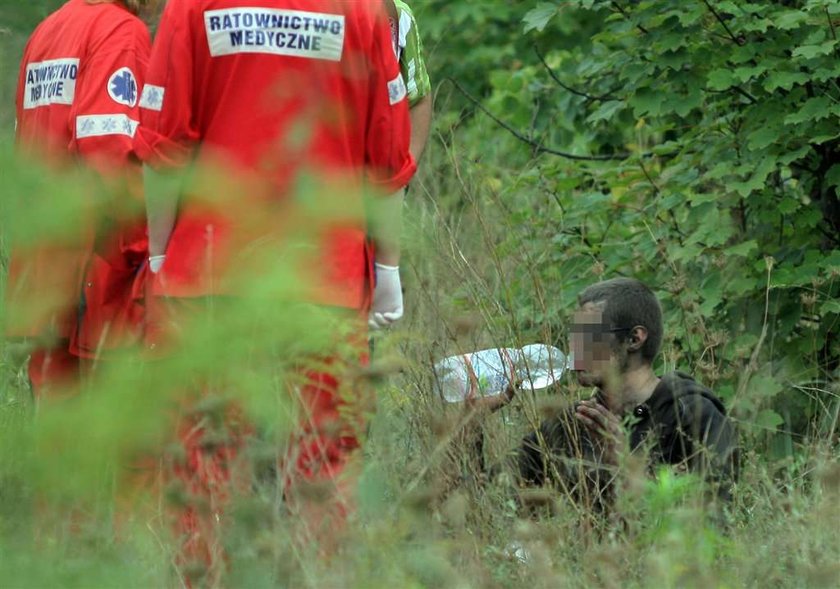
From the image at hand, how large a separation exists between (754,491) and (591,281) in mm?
2069

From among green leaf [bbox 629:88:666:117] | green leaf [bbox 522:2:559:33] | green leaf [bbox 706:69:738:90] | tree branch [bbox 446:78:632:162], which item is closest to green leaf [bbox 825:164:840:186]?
green leaf [bbox 706:69:738:90]

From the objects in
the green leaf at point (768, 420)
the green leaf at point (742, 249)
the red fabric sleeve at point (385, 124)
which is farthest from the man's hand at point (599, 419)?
the green leaf at point (742, 249)

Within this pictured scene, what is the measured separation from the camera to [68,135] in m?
4.31

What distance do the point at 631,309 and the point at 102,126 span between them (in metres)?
1.53

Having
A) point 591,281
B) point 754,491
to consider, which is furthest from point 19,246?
point 591,281

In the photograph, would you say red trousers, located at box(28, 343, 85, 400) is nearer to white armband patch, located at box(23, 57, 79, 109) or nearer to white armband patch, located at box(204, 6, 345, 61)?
white armband patch, located at box(23, 57, 79, 109)

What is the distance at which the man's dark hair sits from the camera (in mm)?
4508

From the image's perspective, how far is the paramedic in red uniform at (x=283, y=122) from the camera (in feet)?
11.4

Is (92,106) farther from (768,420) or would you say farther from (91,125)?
(768,420)

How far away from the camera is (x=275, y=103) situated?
3539mm

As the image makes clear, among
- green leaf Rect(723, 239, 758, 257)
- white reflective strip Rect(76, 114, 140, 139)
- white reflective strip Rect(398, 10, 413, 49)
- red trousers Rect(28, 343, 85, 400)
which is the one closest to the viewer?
white reflective strip Rect(76, 114, 140, 139)

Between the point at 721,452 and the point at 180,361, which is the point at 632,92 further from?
the point at 180,361

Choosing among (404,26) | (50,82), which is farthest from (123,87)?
(404,26)

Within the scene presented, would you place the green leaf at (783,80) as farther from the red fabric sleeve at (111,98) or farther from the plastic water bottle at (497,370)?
the red fabric sleeve at (111,98)
